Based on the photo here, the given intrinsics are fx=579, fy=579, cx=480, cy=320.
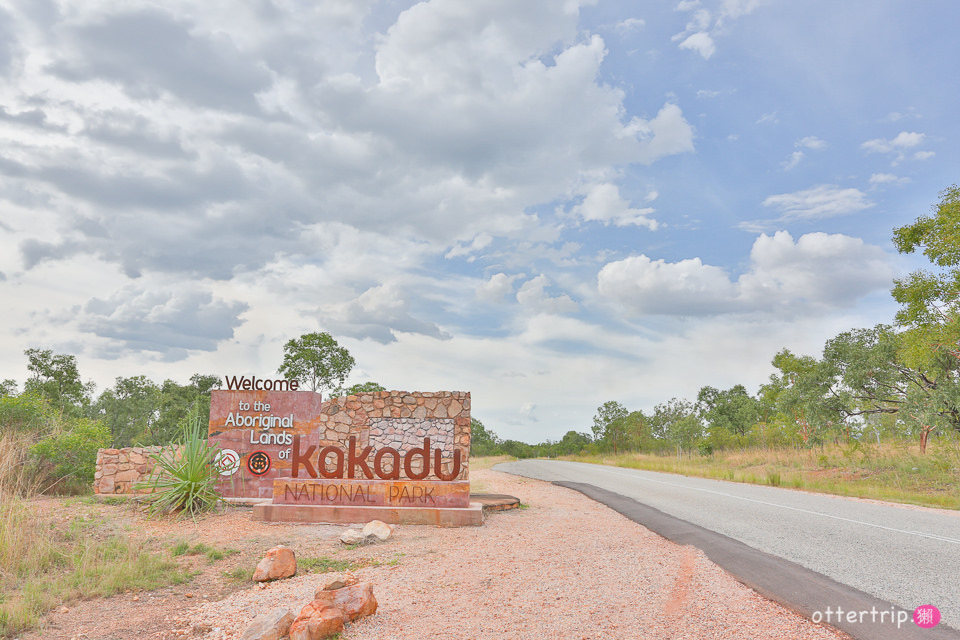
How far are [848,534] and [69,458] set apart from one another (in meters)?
19.5

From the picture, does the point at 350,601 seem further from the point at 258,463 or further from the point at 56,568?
the point at 258,463

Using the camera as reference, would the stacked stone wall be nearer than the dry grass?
No

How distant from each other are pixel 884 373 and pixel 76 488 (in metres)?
30.2

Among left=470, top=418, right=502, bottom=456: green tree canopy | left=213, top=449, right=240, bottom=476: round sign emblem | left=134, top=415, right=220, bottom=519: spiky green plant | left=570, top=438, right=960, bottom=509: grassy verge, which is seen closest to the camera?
left=134, top=415, right=220, bottom=519: spiky green plant

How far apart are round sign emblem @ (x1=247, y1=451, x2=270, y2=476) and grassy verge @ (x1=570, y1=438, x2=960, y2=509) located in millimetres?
16372

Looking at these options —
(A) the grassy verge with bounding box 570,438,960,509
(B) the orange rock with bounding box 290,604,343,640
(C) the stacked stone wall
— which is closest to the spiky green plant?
(C) the stacked stone wall

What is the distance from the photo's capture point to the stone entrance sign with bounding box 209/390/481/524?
12250 millimetres

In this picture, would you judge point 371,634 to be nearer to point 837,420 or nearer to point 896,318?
point 896,318

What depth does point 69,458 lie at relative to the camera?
16844 millimetres

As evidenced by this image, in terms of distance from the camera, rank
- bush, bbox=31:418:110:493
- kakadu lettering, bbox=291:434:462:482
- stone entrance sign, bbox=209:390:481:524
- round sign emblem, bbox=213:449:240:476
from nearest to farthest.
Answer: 1. stone entrance sign, bbox=209:390:481:524
2. kakadu lettering, bbox=291:434:462:482
3. round sign emblem, bbox=213:449:240:476
4. bush, bbox=31:418:110:493

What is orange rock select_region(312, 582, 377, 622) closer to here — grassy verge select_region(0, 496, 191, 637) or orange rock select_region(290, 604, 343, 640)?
orange rock select_region(290, 604, 343, 640)

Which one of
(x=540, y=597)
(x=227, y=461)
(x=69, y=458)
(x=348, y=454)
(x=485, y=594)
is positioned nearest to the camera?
(x=540, y=597)

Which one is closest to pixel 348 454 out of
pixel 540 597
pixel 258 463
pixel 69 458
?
pixel 258 463

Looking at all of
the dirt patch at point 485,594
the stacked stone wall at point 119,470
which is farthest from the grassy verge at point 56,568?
the stacked stone wall at point 119,470
